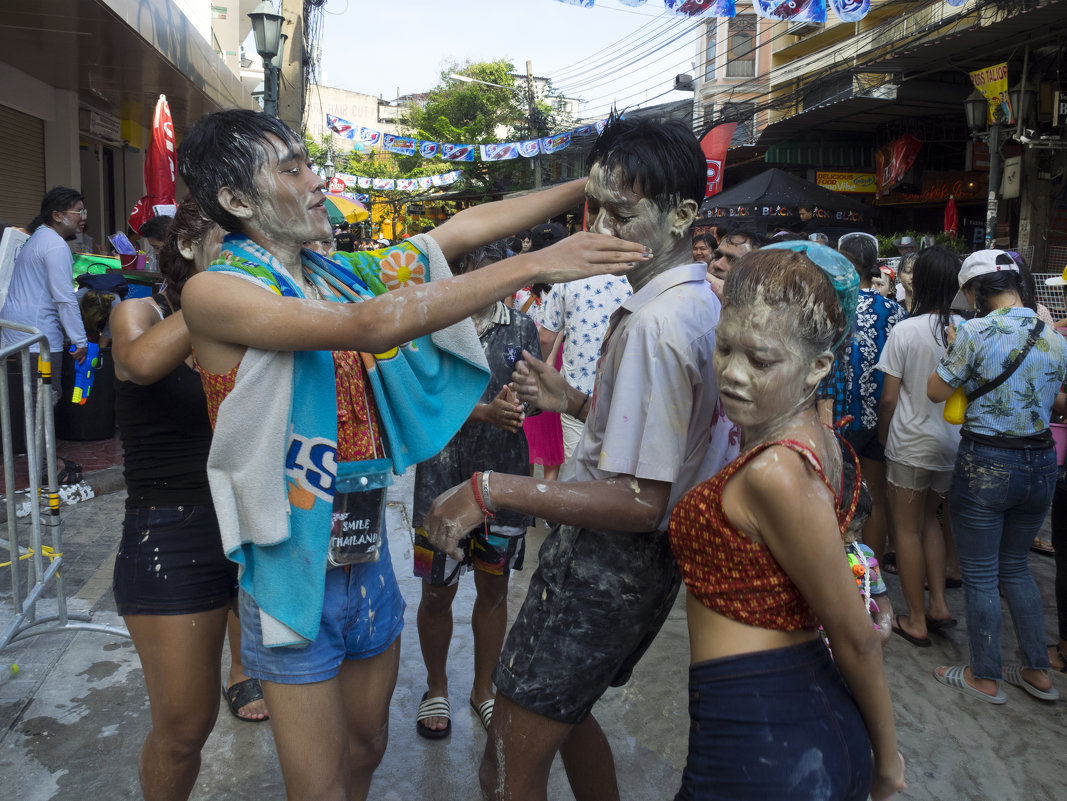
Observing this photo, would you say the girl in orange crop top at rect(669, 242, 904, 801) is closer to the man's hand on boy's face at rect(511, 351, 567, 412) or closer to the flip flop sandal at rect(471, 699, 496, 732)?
the man's hand on boy's face at rect(511, 351, 567, 412)

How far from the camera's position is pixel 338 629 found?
1990 mm

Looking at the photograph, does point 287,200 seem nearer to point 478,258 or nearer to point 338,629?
point 338,629

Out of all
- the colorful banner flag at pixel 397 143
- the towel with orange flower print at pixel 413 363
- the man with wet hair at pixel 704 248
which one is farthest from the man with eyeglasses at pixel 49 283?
the colorful banner flag at pixel 397 143

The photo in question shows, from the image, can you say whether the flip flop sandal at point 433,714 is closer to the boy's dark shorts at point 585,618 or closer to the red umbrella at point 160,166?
the boy's dark shorts at point 585,618

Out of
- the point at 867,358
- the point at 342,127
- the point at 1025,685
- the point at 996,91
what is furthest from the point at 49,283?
the point at 342,127

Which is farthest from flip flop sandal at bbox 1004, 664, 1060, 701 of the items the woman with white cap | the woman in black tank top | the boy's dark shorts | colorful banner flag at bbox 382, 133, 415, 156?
colorful banner flag at bbox 382, 133, 415, 156

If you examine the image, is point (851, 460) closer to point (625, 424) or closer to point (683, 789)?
point (625, 424)

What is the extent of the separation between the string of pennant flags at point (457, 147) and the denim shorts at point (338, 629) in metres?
19.3

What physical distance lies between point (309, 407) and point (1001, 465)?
10.5ft

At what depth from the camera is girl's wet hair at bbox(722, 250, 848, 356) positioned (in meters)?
1.64

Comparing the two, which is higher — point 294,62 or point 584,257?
point 294,62

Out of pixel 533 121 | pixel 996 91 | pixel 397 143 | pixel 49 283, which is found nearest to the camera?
pixel 49 283

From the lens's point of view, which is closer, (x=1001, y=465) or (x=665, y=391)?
(x=665, y=391)

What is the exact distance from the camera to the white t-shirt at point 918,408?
4.40m
